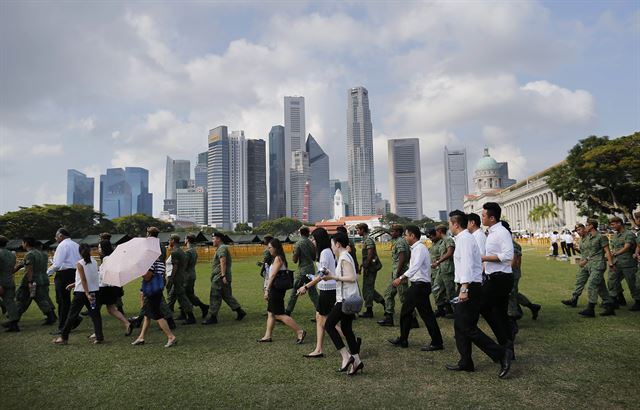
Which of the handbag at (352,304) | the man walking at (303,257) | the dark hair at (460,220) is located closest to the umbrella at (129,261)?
the man walking at (303,257)

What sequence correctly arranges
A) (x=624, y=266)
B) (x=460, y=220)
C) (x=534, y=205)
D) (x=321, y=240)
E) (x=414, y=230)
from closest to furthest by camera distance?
(x=460, y=220) < (x=321, y=240) < (x=414, y=230) < (x=624, y=266) < (x=534, y=205)

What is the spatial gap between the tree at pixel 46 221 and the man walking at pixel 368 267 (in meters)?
55.6

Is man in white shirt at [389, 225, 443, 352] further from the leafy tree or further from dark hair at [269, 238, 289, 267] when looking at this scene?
the leafy tree

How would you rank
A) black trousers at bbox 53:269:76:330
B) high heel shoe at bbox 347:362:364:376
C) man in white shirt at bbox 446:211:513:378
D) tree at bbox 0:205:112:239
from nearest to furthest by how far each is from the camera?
1. man in white shirt at bbox 446:211:513:378
2. high heel shoe at bbox 347:362:364:376
3. black trousers at bbox 53:269:76:330
4. tree at bbox 0:205:112:239

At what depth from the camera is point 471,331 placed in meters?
5.11

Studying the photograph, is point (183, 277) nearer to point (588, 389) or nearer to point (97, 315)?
point (97, 315)

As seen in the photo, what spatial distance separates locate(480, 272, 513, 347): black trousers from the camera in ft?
17.6

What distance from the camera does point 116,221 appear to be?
8500cm

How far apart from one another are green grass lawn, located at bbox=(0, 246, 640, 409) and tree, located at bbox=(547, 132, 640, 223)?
3601 cm

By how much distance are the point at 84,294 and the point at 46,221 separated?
63152mm

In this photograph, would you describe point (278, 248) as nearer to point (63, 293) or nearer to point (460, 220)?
point (460, 220)

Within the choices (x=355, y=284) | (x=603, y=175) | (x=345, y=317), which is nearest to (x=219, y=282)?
(x=345, y=317)

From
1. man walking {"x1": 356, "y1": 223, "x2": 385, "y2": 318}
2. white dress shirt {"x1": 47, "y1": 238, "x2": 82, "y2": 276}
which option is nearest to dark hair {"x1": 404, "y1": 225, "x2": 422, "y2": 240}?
man walking {"x1": 356, "y1": 223, "x2": 385, "y2": 318}

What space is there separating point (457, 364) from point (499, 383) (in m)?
0.70
